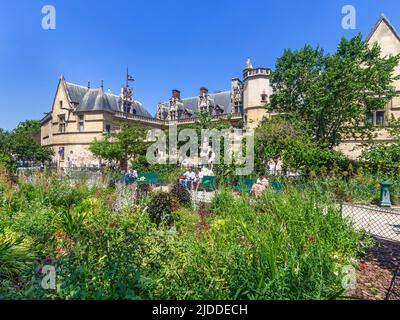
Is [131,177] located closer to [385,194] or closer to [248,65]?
[385,194]

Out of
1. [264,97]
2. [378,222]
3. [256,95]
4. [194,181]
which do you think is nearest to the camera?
[378,222]

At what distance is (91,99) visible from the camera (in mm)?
33938

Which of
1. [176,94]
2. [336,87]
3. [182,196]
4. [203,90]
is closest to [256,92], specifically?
[203,90]

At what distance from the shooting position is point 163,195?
6.22 metres

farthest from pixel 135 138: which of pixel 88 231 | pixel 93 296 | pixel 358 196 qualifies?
pixel 93 296

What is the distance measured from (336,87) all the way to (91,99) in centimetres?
3040

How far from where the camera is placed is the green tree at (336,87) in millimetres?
16125

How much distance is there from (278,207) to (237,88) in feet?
110

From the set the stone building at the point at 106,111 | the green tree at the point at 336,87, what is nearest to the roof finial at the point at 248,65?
the stone building at the point at 106,111

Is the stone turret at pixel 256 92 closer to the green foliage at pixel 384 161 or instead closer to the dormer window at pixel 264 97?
the dormer window at pixel 264 97

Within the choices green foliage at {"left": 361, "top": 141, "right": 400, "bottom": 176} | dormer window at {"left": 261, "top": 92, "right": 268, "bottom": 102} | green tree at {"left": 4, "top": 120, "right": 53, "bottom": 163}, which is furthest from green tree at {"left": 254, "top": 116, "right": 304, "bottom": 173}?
green tree at {"left": 4, "top": 120, "right": 53, "bottom": 163}

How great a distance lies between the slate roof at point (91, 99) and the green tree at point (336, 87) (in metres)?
23.8

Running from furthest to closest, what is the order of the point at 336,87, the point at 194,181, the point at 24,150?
the point at 24,150 < the point at 336,87 < the point at 194,181
